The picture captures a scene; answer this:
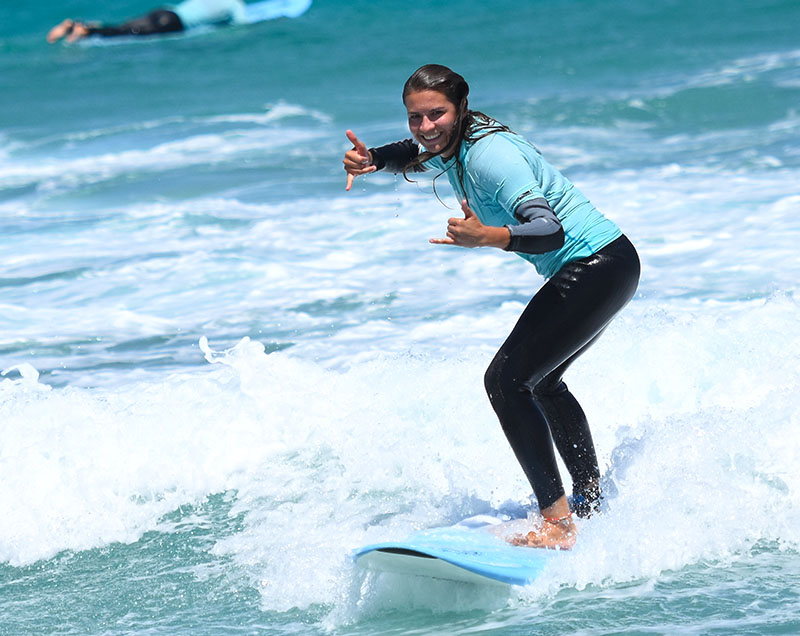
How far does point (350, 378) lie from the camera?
6609 millimetres

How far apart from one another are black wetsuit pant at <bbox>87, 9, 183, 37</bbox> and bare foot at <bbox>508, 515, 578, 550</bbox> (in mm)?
24695

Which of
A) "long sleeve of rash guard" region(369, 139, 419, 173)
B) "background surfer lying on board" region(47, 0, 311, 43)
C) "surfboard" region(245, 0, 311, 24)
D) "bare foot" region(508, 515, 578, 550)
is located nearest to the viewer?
"bare foot" region(508, 515, 578, 550)

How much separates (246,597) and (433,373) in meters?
2.50

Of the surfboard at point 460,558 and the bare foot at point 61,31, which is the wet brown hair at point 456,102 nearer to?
the surfboard at point 460,558

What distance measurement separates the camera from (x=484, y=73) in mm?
20656

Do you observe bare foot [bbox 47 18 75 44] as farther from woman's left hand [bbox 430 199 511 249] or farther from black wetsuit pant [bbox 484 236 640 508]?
woman's left hand [bbox 430 199 511 249]

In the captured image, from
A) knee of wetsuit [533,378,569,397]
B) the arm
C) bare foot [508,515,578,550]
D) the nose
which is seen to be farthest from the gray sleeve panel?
bare foot [508,515,578,550]

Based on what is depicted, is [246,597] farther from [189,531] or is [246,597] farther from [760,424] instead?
[760,424]

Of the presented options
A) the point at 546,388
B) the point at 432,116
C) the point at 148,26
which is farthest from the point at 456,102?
the point at 148,26

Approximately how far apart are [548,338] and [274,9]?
88.1ft

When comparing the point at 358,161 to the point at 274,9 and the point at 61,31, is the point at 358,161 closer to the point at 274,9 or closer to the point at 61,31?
the point at 61,31

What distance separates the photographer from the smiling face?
376cm

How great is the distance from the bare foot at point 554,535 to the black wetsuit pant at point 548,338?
143mm

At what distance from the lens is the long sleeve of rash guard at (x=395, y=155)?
14.0 ft
